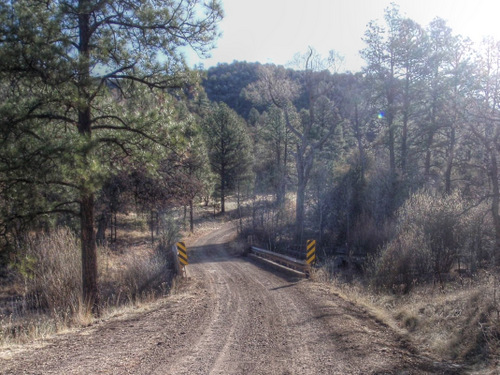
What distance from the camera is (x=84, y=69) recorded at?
27.7 feet

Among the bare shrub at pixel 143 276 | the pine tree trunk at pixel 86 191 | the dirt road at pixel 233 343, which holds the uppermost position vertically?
the pine tree trunk at pixel 86 191

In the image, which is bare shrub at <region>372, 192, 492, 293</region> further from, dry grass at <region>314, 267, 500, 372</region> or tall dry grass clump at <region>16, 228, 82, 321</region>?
tall dry grass clump at <region>16, 228, 82, 321</region>

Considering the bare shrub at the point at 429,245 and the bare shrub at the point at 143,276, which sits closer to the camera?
the bare shrub at the point at 429,245

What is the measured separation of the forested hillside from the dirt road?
3.03 meters

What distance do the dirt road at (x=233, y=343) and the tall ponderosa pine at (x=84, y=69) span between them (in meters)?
3.03

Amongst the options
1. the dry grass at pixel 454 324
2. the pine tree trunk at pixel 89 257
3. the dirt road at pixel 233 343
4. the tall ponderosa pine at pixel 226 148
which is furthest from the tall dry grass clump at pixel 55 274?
the tall ponderosa pine at pixel 226 148

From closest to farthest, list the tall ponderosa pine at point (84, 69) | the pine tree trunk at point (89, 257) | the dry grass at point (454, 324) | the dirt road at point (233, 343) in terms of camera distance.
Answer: the dirt road at point (233, 343) → the dry grass at point (454, 324) → the tall ponderosa pine at point (84, 69) → the pine tree trunk at point (89, 257)

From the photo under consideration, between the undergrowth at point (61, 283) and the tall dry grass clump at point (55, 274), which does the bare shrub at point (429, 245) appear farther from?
the tall dry grass clump at point (55, 274)

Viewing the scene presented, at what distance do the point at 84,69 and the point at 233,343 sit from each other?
6.36m

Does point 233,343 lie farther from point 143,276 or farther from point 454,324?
point 143,276

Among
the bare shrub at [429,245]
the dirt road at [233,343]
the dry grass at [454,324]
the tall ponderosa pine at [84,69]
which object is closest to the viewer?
the dirt road at [233,343]

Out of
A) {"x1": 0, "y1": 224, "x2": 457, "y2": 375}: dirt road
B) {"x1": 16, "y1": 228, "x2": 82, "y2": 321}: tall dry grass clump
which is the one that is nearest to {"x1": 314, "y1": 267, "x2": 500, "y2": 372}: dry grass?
{"x1": 0, "y1": 224, "x2": 457, "y2": 375}: dirt road

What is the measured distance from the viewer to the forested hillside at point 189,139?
8.30 meters

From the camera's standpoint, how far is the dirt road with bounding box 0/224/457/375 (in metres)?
5.43
